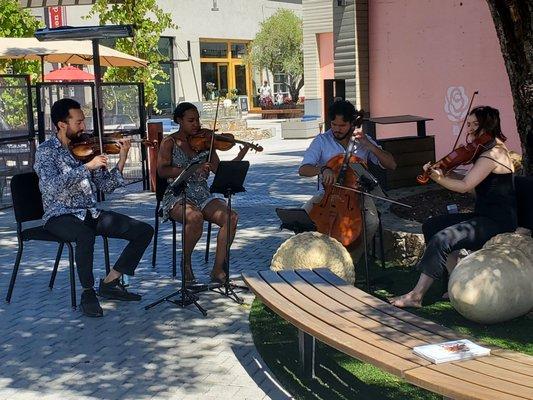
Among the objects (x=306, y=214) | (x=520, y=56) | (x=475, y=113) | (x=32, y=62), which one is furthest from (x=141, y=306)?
(x=32, y=62)

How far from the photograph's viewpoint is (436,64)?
11.3 m

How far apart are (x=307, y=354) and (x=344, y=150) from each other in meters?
2.27

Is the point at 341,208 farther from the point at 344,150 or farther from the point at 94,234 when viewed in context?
the point at 94,234

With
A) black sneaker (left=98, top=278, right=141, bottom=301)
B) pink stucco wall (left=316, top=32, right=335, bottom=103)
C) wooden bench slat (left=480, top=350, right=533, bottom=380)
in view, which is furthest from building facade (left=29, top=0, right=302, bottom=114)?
wooden bench slat (left=480, top=350, right=533, bottom=380)

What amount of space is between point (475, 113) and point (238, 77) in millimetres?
39026

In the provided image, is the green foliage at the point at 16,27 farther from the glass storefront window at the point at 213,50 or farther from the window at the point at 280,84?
the glass storefront window at the point at 213,50

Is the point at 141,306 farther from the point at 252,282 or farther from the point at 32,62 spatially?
the point at 32,62

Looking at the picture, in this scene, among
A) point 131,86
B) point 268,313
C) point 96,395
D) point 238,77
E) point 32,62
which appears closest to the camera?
point 96,395

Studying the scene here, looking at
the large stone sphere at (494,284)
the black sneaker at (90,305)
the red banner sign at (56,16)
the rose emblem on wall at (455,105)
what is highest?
the red banner sign at (56,16)

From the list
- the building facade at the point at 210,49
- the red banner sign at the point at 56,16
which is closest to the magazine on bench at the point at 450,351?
the red banner sign at the point at 56,16

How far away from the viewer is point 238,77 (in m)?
43.9

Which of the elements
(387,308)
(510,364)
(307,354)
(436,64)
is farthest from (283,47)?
(510,364)

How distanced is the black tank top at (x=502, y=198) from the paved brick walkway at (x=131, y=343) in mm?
1826

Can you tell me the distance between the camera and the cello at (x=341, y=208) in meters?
5.94
